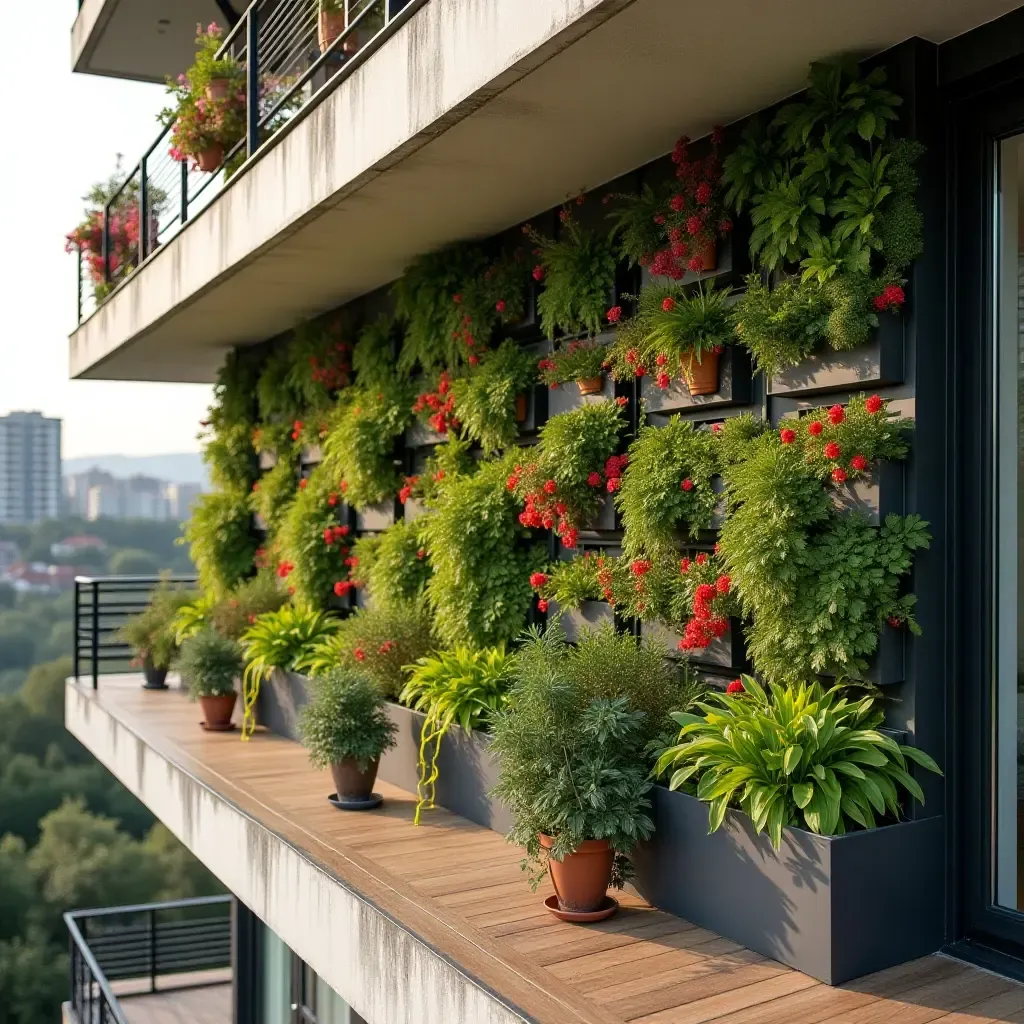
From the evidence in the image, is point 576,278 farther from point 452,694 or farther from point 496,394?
point 452,694

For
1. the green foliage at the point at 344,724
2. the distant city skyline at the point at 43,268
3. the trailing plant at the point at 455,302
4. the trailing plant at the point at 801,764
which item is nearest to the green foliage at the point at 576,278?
the trailing plant at the point at 455,302

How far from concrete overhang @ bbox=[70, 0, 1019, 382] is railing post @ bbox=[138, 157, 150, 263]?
61.5 inches

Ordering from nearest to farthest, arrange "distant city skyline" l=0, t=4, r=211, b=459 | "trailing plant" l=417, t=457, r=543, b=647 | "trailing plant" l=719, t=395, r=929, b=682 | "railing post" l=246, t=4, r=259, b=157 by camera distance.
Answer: "trailing plant" l=719, t=395, r=929, b=682
"trailing plant" l=417, t=457, r=543, b=647
"railing post" l=246, t=4, r=259, b=157
"distant city skyline" l=0, t=4, r=211, b=459

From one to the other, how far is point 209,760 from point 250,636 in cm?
144

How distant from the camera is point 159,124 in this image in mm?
8805

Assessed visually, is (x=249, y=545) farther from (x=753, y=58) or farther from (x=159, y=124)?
(x=753, y=58)

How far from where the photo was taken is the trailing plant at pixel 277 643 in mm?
7914

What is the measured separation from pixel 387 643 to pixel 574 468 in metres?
1.70

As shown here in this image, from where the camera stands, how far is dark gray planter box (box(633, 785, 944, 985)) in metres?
3.70

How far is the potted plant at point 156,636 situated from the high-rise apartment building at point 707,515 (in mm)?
4129

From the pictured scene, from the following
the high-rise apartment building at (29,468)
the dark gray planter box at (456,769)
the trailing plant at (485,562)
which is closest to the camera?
the dark gray planter box at (456,769)

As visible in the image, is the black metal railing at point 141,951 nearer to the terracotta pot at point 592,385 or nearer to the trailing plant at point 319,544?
the trailing plant at point 319,544

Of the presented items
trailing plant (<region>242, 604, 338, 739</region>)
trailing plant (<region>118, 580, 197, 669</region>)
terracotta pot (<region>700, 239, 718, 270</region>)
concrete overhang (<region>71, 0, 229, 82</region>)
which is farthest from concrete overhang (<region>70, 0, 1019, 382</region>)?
concrete overhang (<region>71, 0, 229, 82</region>)

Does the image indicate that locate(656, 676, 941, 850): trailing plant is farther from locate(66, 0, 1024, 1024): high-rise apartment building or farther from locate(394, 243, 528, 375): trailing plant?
locate(394, 243, 528, 375): trailing plant
